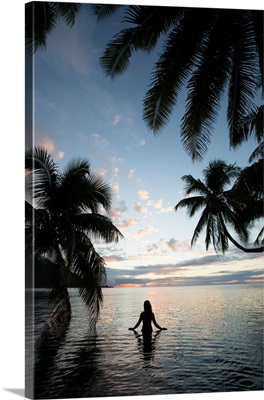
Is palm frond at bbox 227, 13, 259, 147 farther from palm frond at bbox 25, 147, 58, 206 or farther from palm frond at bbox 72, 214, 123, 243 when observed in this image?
palm frond at bbox 25, 147, 58, 206

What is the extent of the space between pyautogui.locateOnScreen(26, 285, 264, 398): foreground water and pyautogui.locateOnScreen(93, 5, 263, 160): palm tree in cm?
163

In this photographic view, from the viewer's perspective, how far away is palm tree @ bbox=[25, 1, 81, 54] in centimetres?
651

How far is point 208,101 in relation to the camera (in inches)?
291

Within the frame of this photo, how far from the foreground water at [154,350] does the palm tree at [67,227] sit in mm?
171

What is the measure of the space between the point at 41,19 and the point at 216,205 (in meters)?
2.87

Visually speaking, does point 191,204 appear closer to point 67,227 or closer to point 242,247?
point 242,247

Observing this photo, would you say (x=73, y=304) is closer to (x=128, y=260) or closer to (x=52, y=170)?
(x=128, y=260)

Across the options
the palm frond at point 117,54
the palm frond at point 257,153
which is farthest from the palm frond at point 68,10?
the palm frond at point 257,153

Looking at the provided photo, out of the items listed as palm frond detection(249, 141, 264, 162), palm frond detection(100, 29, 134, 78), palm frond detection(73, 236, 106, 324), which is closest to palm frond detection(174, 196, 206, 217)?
palm frond detection(249, 141, 264, 162)

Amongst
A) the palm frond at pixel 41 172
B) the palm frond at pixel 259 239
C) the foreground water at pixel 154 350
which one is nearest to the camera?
the foreground water at pixel 154 350

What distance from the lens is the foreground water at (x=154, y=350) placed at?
6379 mm

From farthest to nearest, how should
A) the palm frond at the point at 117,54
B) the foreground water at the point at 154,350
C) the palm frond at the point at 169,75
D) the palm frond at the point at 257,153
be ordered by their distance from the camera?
the palm frond at the point at 257,153 < the palm frond at the point at 169,75 < the palm frond at the point at 117,54 < the foreground water at the point at 154,350

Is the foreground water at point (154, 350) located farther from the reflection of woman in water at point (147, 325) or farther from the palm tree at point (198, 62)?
the palm tree at point (198, 62)
